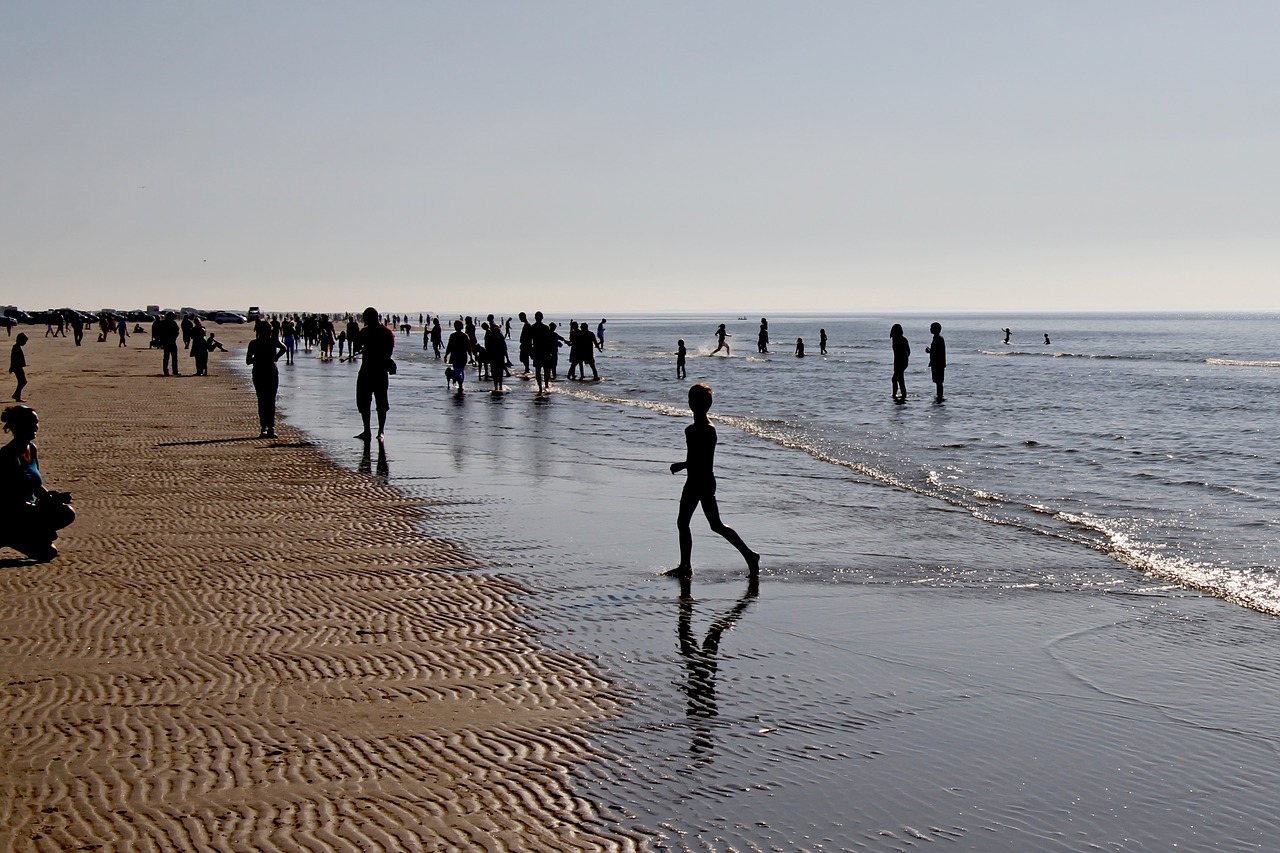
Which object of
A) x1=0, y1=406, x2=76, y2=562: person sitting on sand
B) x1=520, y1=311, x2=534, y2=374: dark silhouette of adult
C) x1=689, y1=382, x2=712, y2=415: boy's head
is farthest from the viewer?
x1=520, y1=311, x2=534, y2=374: dark silhouette of adult

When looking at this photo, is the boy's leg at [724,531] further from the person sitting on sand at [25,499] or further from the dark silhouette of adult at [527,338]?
the dark silhouette of adult at [527,338]

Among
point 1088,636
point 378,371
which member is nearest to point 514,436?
point 378,371

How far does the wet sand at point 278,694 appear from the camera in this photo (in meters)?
4.38

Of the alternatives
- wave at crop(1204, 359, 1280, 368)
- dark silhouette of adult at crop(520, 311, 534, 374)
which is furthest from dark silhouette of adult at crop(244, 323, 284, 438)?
wave at crop(1204, 359, 1280, 368)

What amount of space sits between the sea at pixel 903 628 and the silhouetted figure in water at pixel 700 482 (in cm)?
26

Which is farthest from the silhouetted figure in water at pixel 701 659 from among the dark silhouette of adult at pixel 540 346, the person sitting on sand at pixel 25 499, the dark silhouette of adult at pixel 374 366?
the dark silhouette of adult at pixel 540 346

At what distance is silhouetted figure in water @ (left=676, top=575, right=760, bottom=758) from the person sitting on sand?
4.61m

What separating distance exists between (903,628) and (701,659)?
162cm

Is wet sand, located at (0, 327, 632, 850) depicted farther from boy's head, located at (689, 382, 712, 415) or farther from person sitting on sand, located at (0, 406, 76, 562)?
boy's head, located at (689, 382, 712, 415)

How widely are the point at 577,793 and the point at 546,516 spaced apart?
6920 mm

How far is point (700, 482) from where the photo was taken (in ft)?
28.5

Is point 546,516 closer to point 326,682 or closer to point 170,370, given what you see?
point 326,682

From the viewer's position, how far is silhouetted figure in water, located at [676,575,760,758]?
5.51m

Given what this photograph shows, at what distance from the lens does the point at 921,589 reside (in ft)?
28.7
